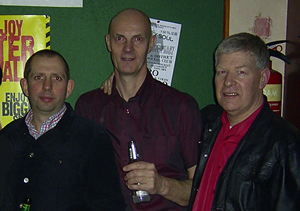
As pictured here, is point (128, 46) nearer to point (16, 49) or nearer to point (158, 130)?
Answer: point (158, 130)

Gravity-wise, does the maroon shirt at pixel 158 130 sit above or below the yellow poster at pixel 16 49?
below

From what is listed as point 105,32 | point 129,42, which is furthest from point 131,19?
point 105,32

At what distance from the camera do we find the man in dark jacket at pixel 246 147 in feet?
3.95

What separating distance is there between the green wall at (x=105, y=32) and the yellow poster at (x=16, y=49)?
0.05 metres

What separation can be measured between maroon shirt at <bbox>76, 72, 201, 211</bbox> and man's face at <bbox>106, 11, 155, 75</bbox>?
149mm

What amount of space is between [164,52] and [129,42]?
0.53m

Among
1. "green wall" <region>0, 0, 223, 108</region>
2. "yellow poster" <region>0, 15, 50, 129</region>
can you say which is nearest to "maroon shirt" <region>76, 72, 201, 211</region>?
"green wall" <region>0, 0, 223, 108</region>

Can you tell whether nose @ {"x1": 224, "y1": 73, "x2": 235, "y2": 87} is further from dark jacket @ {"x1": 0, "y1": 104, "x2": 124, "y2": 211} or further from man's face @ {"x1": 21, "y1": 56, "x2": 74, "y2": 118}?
man's face @ {"x1": 21, "y1": 56, "x2": 74, "y2": 118}

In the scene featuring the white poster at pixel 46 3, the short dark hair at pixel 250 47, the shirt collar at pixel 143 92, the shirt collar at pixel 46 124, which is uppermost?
the white poster at pixel 46 3

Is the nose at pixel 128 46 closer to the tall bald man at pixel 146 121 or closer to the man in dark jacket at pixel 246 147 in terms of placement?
the tall bald man at pixel 146 121

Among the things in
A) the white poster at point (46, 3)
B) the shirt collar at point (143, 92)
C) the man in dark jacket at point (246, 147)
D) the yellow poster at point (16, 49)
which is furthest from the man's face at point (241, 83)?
the yellow poster at point (16, 49)

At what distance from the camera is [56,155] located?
143cm

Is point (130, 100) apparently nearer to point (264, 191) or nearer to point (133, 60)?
point (133, 60)

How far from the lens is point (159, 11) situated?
2.06 meters
